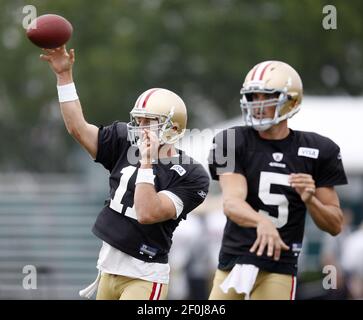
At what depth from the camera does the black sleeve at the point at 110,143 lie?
6785mm

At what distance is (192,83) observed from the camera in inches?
994

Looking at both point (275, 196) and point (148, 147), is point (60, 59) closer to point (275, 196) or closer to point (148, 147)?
point (148, 147)

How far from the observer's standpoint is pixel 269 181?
697 cm

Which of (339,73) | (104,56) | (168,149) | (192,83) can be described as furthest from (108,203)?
(192,83)

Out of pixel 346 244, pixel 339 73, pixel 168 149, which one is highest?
pixel 168 149

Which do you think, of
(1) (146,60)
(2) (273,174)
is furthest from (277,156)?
(1) (146,60)

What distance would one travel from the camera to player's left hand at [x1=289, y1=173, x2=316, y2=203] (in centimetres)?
672

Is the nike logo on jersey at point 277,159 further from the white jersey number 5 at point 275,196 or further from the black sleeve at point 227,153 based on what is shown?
the black sleeve at point 227,153

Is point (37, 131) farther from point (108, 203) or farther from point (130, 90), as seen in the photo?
point (108, 203)

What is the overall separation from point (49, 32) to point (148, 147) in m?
0.99

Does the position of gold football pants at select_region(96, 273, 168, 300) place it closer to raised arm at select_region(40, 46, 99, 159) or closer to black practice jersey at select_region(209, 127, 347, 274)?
black practice jersey at select_region(209, 127, 347, 274)

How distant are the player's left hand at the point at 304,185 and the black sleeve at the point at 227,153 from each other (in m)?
0.41
